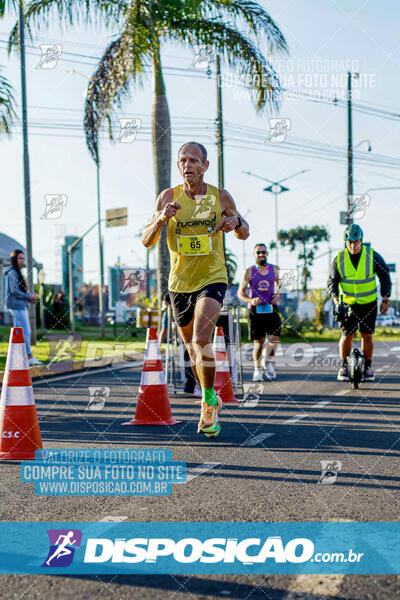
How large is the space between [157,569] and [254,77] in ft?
53.1

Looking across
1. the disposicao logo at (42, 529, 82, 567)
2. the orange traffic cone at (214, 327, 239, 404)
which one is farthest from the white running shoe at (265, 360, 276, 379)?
the disposicao logo at (42, 529, 82, 567)

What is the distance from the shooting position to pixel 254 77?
57.4ft

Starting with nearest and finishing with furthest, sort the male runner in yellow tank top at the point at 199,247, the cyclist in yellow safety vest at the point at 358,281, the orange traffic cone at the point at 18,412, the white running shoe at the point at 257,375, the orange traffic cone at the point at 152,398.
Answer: the orange traffic cone at the point at 18,412, the male runner in yellow tank top at the point at 199,247, the orange traffic cone at the point at 152,398, the cyclist in yellow safety vest at the point at 358,281, the white running shoe at the point at 257,375

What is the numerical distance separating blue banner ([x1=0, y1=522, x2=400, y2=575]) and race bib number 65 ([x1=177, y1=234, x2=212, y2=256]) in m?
2.73

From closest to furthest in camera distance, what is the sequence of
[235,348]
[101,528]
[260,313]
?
1. [101,528]
2. [235,348]
3. [260,313]

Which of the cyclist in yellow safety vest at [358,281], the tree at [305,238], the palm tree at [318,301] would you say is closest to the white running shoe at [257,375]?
the cyclist in yellow safety vest at [358,281]

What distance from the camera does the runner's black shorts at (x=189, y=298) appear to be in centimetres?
560

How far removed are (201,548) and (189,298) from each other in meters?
2.99

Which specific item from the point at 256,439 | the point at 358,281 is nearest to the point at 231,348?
the point at 358,281

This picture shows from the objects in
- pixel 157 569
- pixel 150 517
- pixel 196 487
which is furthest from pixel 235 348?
pixel 157 569

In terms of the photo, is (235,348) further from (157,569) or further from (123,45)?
(123,45)

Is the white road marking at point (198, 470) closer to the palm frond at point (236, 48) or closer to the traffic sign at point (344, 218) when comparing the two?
the palm frond at point (236, 48)

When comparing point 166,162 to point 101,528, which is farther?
point 166,162

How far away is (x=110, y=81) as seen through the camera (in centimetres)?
1673
